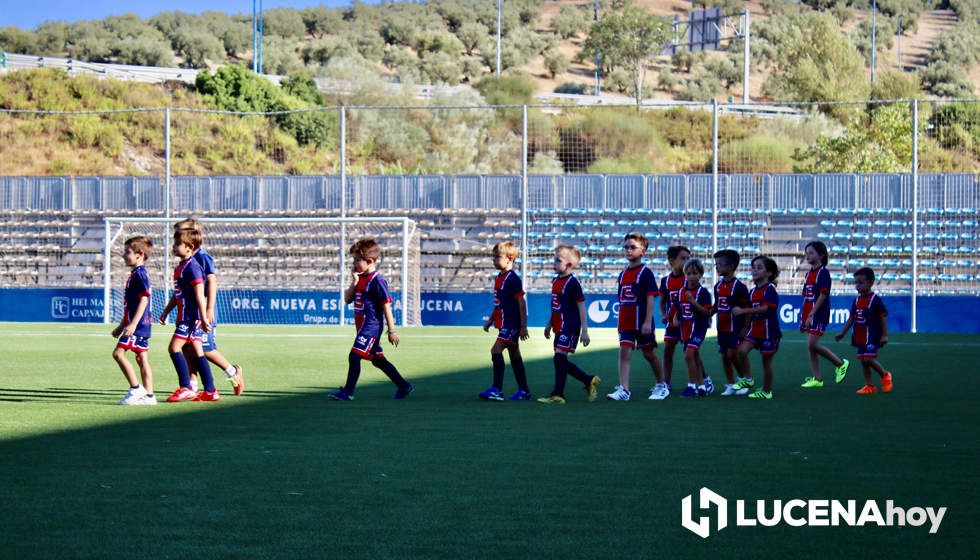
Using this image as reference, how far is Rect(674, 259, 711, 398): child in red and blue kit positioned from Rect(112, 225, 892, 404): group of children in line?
1 centimetres

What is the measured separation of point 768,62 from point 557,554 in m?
96.5

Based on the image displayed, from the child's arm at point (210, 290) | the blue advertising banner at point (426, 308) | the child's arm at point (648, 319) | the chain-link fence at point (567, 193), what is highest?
the chain-link fence at point (567, 193)

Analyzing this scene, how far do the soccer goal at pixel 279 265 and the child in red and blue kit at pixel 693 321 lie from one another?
47.6ft

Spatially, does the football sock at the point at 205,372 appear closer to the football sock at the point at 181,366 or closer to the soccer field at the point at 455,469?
the football sock at the point at 181,366

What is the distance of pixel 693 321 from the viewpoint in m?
12.2

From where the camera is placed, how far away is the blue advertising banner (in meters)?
25.7

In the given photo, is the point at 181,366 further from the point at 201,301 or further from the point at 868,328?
the point at 868,328

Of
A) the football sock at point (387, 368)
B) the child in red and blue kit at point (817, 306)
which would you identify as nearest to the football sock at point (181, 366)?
the football sock at point (387, 368)

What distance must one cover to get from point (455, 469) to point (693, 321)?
565 centimetres

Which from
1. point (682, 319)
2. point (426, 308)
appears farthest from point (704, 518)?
point (426, 308)

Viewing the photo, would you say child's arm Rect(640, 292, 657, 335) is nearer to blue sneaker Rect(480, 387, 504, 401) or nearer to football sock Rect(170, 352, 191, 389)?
blue sneaker Rect(480, 387, 504, 401)

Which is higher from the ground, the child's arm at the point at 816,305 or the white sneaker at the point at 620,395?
the child's arm at the point at 816,305

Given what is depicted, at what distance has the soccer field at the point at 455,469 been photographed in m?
5.18

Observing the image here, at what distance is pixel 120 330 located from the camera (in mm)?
10945
